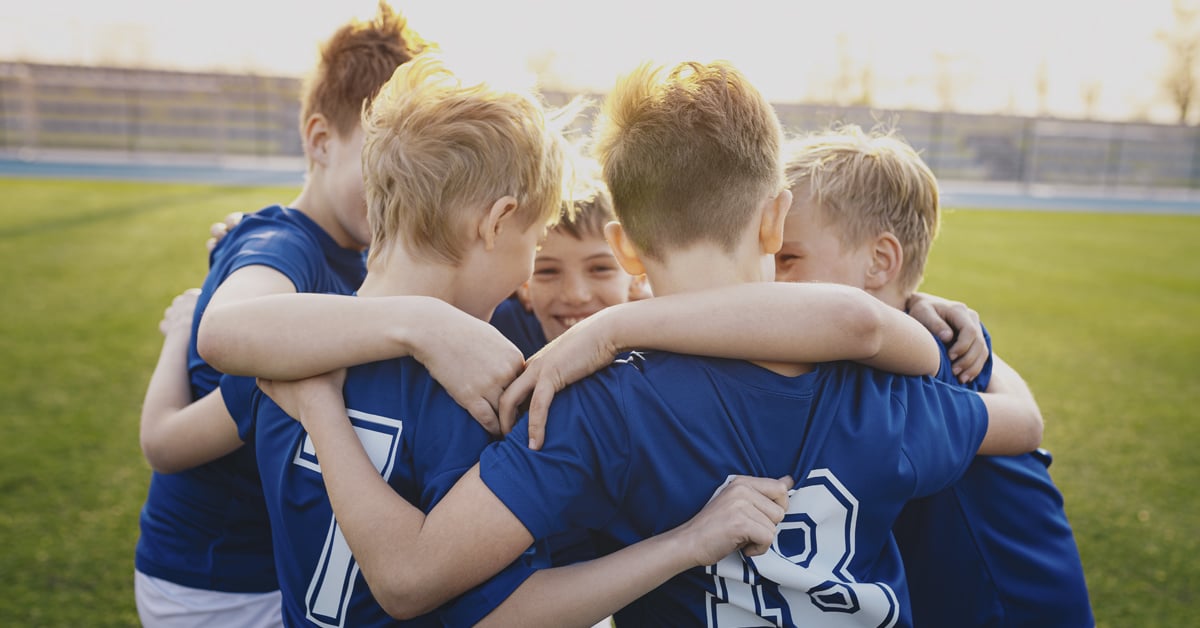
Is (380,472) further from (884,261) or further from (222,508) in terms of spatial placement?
(884,261)

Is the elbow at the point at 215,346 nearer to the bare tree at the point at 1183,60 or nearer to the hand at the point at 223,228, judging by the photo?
the hand at the point at 223,228

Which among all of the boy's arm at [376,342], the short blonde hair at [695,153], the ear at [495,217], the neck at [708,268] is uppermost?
the short blonde hair at [695,153]

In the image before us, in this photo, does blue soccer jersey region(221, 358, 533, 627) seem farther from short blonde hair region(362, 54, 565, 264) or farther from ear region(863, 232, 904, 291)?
ear region(863, 232, 904, 291)

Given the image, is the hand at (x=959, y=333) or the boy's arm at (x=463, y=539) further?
the hand at (x=959, y=333)

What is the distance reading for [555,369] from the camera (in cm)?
127

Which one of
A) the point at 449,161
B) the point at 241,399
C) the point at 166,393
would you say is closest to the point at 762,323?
the point at 449,161

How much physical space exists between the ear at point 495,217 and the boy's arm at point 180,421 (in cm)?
65

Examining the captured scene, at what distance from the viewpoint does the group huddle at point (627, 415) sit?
1.25 meters

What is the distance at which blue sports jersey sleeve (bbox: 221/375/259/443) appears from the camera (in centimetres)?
158

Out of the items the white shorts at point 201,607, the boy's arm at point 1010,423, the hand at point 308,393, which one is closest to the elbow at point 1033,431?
the boy's arm at point 1010,423

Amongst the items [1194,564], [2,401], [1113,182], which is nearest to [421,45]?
[1194,564]

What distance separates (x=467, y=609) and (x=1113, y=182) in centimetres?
3314

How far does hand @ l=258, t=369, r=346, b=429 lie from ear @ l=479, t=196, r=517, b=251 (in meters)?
0.32

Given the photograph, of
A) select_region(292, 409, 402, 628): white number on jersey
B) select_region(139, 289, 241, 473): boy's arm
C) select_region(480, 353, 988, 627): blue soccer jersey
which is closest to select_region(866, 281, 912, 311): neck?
select_region(480, 353, 988, 627): blue soccer jersey
